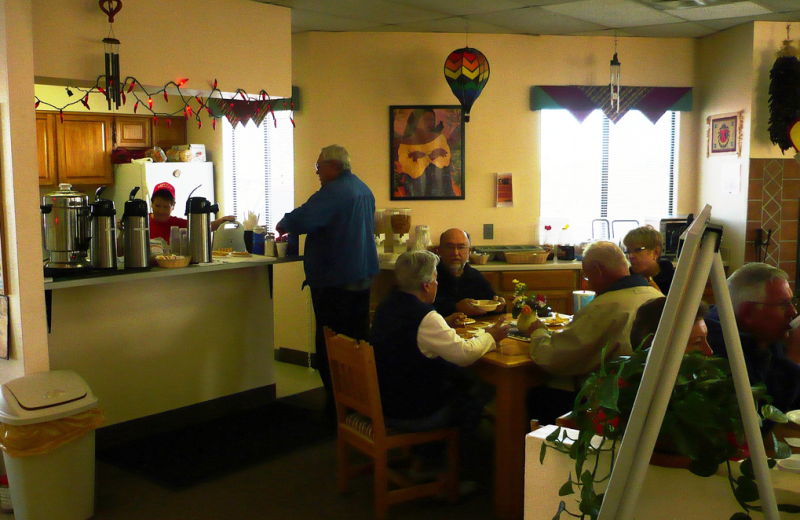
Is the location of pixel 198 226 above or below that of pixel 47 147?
below

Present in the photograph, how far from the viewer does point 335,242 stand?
4.17m

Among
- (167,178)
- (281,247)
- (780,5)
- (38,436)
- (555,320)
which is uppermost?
(780,5)

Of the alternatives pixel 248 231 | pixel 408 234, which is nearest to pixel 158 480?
→ pixel 248 231

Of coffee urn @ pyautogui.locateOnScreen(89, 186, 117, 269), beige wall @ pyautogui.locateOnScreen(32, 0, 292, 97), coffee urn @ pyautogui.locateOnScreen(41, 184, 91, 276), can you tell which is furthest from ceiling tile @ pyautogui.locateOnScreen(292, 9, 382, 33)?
coffee urn @ pyautogui.locateOnScreen(41, 184, 91, 276)

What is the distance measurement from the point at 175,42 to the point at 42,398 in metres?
2.11

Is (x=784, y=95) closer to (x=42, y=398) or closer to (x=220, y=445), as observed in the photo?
(x=220, y=445)

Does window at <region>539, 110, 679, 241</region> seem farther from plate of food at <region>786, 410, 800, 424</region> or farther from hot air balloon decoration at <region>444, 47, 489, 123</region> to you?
plate of food at <region>786, 410, 800, 424</region>

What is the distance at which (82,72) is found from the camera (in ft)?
12.0

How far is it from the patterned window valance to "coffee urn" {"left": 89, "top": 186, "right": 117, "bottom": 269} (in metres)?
3.35

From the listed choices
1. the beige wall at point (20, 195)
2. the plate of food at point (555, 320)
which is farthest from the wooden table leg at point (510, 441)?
the beige wall at point (20, 195)

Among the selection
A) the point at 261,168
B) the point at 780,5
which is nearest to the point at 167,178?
the point at 261,168

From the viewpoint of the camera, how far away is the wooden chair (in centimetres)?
288

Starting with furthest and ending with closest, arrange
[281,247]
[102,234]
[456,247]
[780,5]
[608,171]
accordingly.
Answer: [608,171] < [780,5] < [281,247] < [456,247] < [102,234]

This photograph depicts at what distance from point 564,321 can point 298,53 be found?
2993 mm
